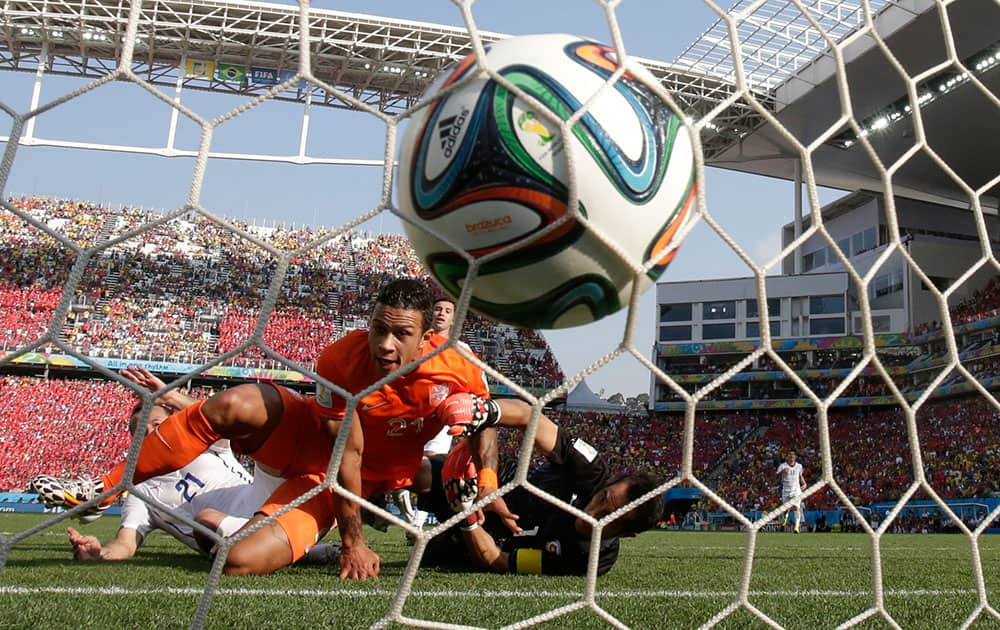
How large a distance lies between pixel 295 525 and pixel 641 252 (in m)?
1.67

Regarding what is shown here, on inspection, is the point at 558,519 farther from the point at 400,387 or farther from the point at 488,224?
the point at 488,224

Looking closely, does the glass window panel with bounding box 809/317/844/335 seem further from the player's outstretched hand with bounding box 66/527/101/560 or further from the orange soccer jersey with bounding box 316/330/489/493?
the player's outstretched hand with bounding box 66/527/101/560

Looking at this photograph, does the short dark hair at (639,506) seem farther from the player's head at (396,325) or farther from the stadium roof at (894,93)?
the stadium roof at (894,93)

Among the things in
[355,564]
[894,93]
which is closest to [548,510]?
[355,564]

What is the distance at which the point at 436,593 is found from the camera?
8.48 feet

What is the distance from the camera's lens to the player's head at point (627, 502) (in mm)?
3008

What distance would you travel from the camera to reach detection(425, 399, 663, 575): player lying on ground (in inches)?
120

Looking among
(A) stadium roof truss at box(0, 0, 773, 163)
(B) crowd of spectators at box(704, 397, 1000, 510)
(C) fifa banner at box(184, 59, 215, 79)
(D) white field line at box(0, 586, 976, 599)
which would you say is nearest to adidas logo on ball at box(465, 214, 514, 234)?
(D) white field line at box(0, 586, 976, 599)

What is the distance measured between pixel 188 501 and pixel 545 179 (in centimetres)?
290

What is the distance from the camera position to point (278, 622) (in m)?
1.90

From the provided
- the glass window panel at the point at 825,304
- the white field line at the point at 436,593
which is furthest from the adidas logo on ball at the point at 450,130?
the glass window panel at the point at 825,304

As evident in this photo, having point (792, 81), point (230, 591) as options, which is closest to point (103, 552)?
point (230, 591)

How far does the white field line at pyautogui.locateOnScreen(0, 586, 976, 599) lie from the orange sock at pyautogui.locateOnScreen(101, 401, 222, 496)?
1.10ft

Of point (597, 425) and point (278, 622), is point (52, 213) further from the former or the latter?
point (278, 622)
